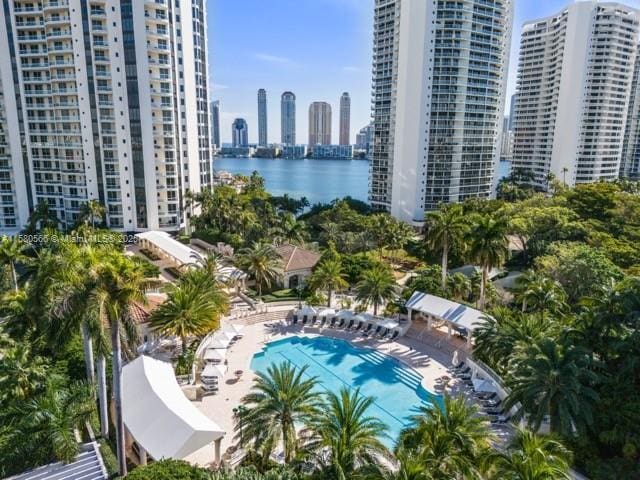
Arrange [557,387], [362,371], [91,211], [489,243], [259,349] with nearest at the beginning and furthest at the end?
[557,387]
[362,371]
[259,349]
[489,243]
[91,211]

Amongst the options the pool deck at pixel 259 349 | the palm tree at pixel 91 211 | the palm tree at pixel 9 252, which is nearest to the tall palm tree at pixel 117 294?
the pool deck at pixel 259 349

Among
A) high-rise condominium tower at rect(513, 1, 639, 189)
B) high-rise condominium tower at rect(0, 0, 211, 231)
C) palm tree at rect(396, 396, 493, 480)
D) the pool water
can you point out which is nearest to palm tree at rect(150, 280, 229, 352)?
the pool water

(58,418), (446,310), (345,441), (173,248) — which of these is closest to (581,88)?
(446,310)

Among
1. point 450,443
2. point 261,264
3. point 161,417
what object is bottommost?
point 161,417

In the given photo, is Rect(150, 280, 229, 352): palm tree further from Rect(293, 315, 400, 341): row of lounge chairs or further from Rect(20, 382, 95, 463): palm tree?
Rect(293, 315, 400, 341): row of lounge chairs

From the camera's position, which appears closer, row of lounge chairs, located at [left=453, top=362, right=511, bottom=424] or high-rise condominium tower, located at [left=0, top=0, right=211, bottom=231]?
row of lounge chairs, located at [left=453, top=362, right=511, bottom=424]

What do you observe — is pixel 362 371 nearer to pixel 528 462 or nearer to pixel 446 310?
pixel 446 310

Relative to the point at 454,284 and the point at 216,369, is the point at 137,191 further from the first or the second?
the point at 454,284

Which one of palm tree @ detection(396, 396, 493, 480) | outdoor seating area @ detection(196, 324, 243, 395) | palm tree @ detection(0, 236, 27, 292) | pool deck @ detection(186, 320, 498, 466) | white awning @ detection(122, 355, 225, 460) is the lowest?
pool deck @ detection(186, 320, 498, 466)
